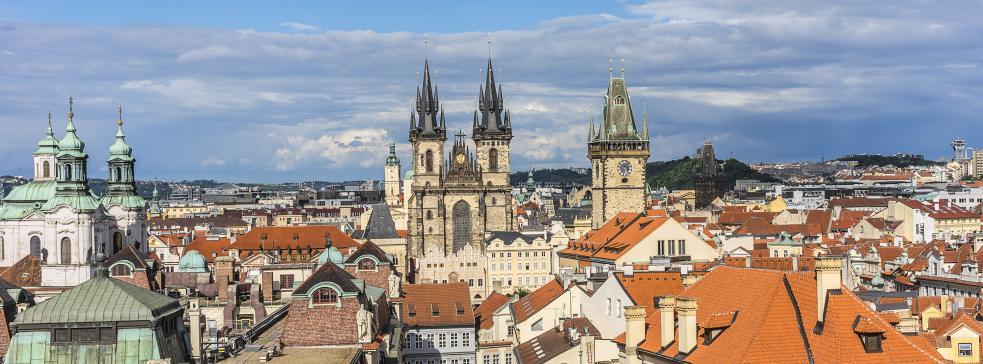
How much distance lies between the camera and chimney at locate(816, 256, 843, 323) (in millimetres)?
33656

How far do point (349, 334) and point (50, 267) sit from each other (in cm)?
4166

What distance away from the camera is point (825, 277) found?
111 ft

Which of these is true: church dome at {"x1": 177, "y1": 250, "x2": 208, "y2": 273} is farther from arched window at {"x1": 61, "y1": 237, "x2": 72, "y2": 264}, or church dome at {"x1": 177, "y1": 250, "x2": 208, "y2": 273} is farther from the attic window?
the attic window

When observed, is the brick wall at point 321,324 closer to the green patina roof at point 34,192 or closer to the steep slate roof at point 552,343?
the steep slate roof at point 552,343

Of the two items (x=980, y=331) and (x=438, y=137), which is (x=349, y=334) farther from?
(x=438, y=137)

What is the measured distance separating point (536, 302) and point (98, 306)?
41549 millimetres

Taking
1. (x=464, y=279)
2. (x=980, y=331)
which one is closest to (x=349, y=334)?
(x=980, y=331)

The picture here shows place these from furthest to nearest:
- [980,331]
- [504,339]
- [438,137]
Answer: [438,137], [504,339], [980,331]

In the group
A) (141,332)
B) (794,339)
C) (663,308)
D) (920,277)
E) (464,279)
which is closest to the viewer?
(141,332)

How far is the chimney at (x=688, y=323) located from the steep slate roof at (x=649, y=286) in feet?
34.8

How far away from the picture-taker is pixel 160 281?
7388cm

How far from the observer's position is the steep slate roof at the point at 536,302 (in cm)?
6403

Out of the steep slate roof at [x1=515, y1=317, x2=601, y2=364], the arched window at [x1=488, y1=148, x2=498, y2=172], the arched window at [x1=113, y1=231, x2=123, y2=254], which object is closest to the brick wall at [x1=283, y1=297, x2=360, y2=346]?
the steep slate roof at [x1=515, y1=317, x2=601, y2=364]

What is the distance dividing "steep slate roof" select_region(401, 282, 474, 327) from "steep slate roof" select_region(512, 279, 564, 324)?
308 centimetres
